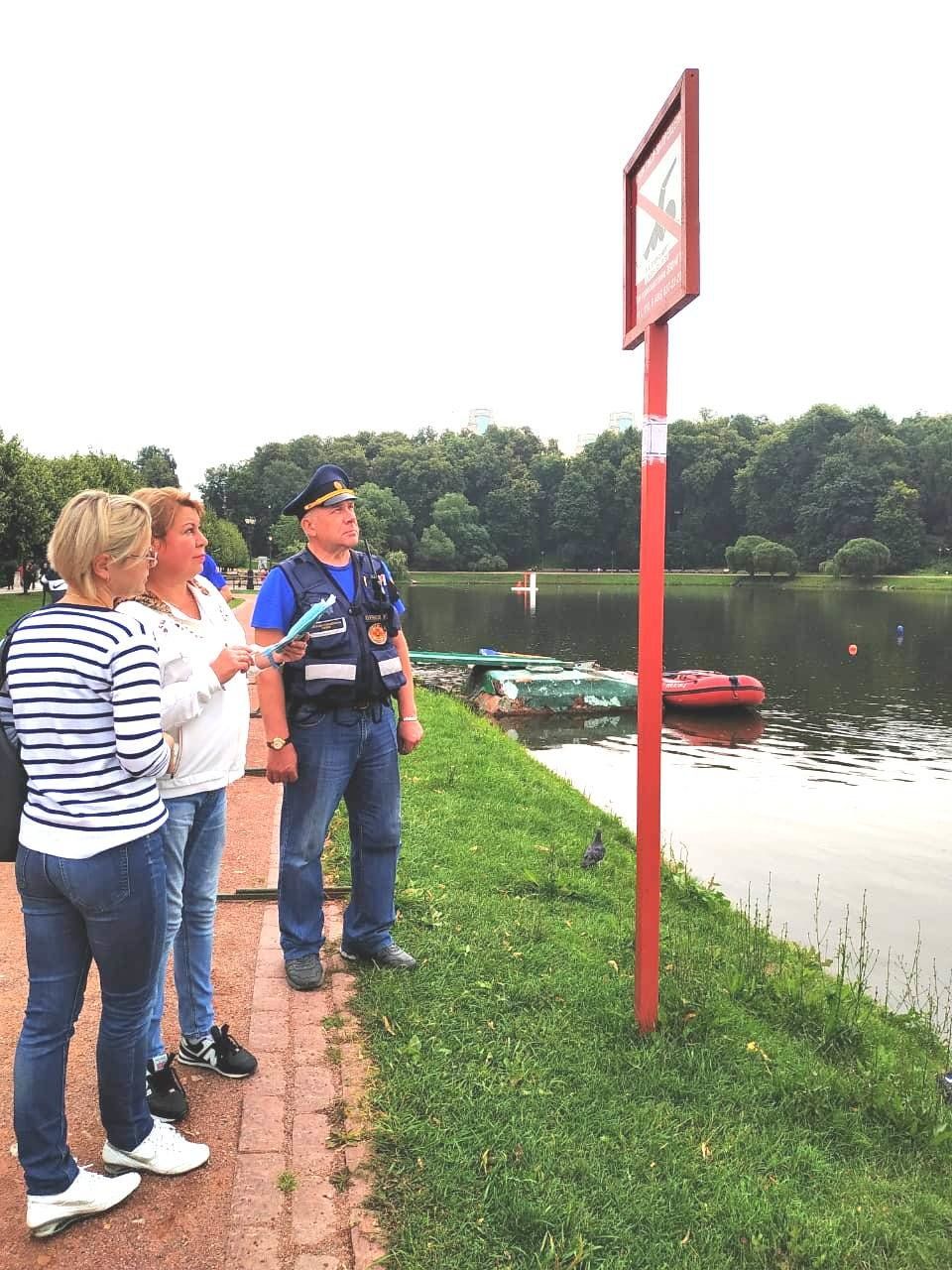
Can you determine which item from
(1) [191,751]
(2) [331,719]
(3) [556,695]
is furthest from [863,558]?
(1) [191,751]

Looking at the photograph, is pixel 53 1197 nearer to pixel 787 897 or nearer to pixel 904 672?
pixel 787 897

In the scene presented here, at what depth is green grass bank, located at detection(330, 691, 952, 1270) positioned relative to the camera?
2555 mm

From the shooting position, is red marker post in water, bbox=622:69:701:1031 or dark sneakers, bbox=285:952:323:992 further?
dark sneakers, bbox=285:952:323:992

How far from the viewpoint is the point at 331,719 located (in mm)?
3854

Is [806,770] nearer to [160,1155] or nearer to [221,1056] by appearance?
[221,1056]

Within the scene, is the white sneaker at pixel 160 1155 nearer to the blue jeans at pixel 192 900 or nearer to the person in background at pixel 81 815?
the person in background at pixel 81 815

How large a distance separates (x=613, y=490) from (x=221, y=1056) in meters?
91.5

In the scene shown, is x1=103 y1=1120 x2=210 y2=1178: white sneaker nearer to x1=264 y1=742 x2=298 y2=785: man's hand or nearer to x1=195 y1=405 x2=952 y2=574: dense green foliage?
x1=264 y1=742 x2=298 y2=785: man's hand

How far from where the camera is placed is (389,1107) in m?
2.99

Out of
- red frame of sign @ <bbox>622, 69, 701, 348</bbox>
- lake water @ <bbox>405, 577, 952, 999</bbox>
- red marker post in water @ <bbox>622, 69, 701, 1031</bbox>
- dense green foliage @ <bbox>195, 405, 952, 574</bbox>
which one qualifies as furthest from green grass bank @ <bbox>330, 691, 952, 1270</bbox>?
dense green foliage @ <bbox>195, 405, 952, 574</bbox>

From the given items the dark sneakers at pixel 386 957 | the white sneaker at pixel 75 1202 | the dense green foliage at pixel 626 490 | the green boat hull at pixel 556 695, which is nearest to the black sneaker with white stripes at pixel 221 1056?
the white sneaker at pixel 75 1202

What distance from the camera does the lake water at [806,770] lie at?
8.92m

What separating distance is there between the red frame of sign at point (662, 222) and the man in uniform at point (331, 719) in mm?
1370

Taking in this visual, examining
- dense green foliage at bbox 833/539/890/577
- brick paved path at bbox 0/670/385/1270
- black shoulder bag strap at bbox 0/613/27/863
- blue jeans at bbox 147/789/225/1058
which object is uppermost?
dense green foliage at bbox 833/539/890/577
